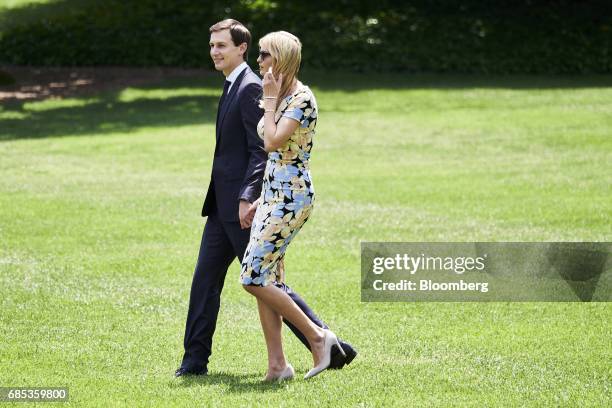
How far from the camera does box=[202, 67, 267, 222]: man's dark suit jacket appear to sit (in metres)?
7.14

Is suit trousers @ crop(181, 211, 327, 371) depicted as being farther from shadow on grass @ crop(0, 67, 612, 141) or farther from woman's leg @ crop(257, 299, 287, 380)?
shadow on grass @ crop(0, 67, 612, 141)

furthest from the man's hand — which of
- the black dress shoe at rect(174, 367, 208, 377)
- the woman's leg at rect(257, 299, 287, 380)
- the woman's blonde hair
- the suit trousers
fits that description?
the black dress shoe at rect(174, 367, 208, 377)

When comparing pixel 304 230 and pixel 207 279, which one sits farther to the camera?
pixel 304 230

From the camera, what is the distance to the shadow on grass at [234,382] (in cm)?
684

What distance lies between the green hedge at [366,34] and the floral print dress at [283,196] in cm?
2386

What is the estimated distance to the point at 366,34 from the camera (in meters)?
31.4

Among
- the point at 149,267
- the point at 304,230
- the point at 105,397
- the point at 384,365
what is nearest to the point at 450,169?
the point at 304,230

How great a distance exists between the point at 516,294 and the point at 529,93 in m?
17.2

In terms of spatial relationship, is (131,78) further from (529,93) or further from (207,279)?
(207,279)

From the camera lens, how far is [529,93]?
26531 mm

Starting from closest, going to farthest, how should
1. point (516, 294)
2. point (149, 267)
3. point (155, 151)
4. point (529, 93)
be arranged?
point (516, 294) < point (149, 267) < point (155, 151) < point (529, 93)

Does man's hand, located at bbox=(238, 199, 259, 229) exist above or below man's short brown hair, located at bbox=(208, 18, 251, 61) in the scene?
below

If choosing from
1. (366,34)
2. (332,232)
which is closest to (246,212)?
(332,232)

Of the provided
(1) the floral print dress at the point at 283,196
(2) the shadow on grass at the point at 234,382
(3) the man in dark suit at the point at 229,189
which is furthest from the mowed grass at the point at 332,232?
(1) the floral print dress at the point at 283,196
